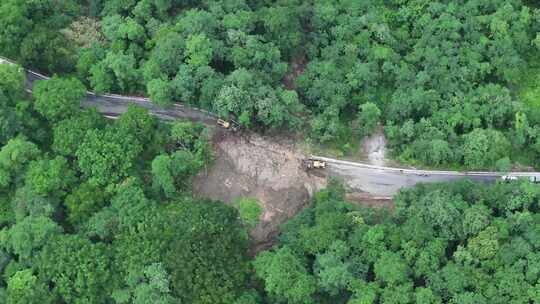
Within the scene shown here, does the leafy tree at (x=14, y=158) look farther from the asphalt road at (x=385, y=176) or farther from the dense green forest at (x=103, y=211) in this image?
the asphalt road at (x=385, y=176)

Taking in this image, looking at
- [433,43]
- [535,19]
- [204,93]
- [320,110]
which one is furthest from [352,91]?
[535,19]

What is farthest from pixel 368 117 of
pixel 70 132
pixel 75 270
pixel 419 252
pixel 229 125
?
pixel 75 270

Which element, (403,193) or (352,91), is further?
(352,91)

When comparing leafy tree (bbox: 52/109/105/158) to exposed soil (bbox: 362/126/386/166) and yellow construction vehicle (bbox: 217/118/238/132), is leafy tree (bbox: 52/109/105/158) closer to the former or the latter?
yellow construction vehicle (bbox: 217/118/238/132)

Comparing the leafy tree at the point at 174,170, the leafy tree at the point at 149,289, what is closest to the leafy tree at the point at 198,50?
the leafy tree at the point at 174,170

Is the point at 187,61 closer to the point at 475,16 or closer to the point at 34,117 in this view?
the point at 34,117

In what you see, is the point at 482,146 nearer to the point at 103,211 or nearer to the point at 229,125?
the point at 229,125
